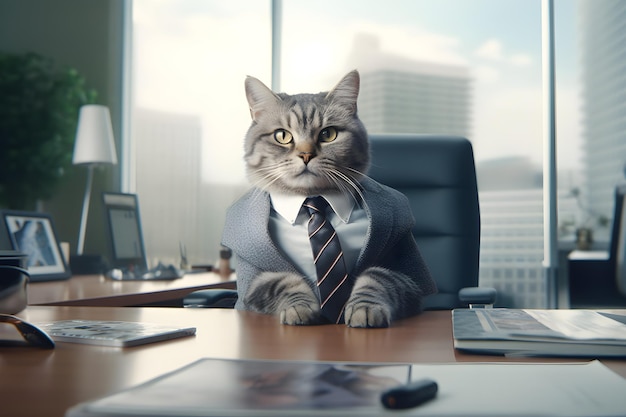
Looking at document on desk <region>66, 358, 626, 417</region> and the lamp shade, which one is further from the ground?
the lamp shade

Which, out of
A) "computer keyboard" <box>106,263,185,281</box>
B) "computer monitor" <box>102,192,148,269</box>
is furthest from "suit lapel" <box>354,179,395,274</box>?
"computer monitor" <box>102,192,148,269</box>

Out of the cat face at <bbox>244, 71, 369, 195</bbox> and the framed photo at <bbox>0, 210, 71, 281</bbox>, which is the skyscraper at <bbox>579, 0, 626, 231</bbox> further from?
the framed photo at <bbox>0, 210, 71, 281</bbox>

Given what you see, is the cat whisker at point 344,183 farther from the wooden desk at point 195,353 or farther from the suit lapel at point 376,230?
the wooden desk at point 195,353

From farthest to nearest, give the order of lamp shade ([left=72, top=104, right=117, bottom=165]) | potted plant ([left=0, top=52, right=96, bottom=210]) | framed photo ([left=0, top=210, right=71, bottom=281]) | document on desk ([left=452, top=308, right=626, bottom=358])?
potted plant ([left=0, top=52, right=96, bottom=210]) < lamp shade ([left=72, top=104, right=117, bottom=165]) < framed photo ([left=0, top=210, right=71, bottom=281]) < document on desk ([left=452, top=308, right=626, bottom=358])

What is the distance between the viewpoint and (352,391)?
401mm

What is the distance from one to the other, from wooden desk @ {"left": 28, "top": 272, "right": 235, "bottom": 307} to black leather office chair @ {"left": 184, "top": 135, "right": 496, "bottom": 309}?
701mm

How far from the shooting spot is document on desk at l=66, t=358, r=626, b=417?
35 centimetres

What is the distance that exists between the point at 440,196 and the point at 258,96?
2.31ft

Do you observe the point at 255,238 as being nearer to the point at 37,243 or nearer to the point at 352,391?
the point at 352,391

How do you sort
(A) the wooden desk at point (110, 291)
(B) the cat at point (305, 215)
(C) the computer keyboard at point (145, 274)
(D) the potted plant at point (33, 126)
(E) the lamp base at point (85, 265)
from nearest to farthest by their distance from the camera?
(B) the cat at point (305, 215)
(A) the wooden desk at point (110, 291)
(C) the computer keyboard at point (145, 274)
(E) the lamp base at point (85, 265)
(D) the potted plant at point (33, 126)

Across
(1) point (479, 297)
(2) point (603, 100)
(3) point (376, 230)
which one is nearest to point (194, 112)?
(2) point (603, 100)

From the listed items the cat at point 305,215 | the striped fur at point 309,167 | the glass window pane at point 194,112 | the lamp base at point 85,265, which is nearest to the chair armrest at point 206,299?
the cat at point 305,215

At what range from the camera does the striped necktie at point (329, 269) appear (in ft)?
3.09

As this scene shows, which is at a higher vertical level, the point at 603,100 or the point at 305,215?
the point at 603,100
